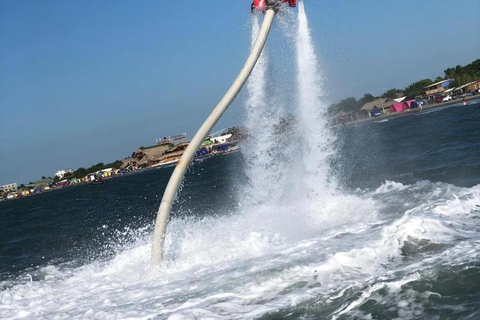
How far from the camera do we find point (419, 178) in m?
22.3

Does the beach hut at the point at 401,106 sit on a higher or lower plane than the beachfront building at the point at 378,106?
lower

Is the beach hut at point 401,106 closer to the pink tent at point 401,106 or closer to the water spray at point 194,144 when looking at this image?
the pink tent at point 401,106

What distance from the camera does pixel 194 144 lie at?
1485 centimetres

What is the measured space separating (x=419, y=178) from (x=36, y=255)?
49.6 ft

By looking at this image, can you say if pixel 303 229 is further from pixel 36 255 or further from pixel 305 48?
pixel 36 255

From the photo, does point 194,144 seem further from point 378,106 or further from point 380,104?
point 380,104

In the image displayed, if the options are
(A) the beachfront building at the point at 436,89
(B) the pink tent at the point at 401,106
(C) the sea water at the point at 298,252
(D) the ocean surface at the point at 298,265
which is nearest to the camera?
(D) the ocean surface at the point at 298,265

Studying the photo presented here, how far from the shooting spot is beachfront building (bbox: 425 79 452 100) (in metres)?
142

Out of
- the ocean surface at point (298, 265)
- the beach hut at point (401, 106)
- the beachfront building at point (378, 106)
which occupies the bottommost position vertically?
the ocean surface at point (298, 265)

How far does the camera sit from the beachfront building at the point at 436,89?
14238cm

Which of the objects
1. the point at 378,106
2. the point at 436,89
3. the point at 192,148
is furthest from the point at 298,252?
the point at 436,89

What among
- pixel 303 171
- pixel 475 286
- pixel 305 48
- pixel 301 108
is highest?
pixel 305 48

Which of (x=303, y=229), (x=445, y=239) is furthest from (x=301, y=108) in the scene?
(x=445, y=239)

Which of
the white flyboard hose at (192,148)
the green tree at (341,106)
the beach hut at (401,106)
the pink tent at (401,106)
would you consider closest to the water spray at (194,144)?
the white flyboard hose at (192,148)
